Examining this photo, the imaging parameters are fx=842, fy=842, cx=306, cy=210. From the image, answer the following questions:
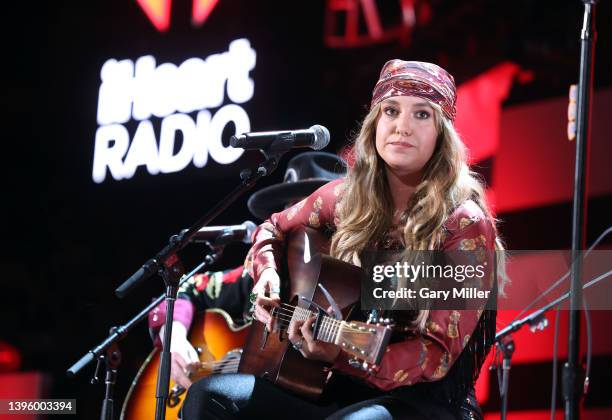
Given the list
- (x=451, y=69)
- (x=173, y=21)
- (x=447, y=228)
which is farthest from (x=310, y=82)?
(x=447, y=228)

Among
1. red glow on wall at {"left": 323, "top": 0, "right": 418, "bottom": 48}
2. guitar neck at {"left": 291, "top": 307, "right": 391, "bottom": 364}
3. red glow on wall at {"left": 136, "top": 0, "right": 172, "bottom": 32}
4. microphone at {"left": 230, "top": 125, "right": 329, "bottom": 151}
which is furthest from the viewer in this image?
red glow on wall at {"left": 136, "top": 0, "right": 172, "bottom": 32}

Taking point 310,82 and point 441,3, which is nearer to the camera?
point 441,3

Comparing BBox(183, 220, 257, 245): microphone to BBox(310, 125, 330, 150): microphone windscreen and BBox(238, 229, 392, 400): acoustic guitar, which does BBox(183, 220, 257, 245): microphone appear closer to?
BBox(238, 229, 392, 400): acoustic guitar

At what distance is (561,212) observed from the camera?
16.0 ft

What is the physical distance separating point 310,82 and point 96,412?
8.76 ft

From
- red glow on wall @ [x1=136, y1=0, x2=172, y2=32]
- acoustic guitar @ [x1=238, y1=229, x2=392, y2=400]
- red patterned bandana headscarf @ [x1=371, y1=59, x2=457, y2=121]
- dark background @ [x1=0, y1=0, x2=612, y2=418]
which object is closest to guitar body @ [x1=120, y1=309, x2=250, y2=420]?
dark background @ [x1=0, y1=0, x2=612, y2=418]

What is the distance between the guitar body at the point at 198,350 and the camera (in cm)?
411

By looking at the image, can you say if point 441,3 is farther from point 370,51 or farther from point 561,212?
point 561,212

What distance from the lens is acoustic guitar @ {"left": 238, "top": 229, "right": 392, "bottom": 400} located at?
2195 mm

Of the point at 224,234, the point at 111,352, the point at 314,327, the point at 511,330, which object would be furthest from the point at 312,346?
the point at 511,330

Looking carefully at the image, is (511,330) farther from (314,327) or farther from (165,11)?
(165,11)

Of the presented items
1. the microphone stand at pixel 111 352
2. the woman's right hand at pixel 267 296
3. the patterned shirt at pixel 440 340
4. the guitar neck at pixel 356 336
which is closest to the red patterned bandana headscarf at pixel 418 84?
the patterned shirt at pixel 440 340

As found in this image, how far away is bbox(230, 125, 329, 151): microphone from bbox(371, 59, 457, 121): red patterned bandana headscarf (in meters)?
0.22

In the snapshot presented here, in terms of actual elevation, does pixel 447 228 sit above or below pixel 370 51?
below
